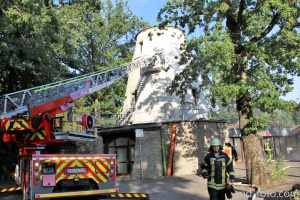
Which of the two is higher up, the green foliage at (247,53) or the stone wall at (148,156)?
the green foliage at (247,53)

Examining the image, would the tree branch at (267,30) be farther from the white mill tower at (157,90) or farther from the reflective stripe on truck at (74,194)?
the white mill tower at (157,90)

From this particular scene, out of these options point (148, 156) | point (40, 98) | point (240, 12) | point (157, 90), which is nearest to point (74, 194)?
point (40, 98)

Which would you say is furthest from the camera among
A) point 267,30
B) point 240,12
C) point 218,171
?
point 240,12

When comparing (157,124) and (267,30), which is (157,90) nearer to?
(157,124)

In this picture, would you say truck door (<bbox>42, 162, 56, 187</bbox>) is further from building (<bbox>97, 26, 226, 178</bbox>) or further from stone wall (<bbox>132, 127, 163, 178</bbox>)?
stone wall (<bbox>132, 127, 163, 178</bbox>)

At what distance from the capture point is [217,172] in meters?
7.07

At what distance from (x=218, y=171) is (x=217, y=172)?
0.03m

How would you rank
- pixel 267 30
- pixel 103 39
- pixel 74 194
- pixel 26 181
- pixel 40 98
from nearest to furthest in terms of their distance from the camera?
pixel 74 194, pixel 26 181, pixel 40 98, pixel 267 30, pixel 103 39

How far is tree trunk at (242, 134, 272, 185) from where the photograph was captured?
44.9 ft

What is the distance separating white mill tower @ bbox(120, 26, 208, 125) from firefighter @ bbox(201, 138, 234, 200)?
15.1 metres

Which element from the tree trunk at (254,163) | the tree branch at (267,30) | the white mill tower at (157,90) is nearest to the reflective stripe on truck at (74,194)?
the tree trunk at (254,163)

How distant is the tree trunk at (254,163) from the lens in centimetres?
1368

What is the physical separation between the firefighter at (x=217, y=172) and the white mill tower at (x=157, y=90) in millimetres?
15142

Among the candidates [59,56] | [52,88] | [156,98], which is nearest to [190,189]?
[52,88]
